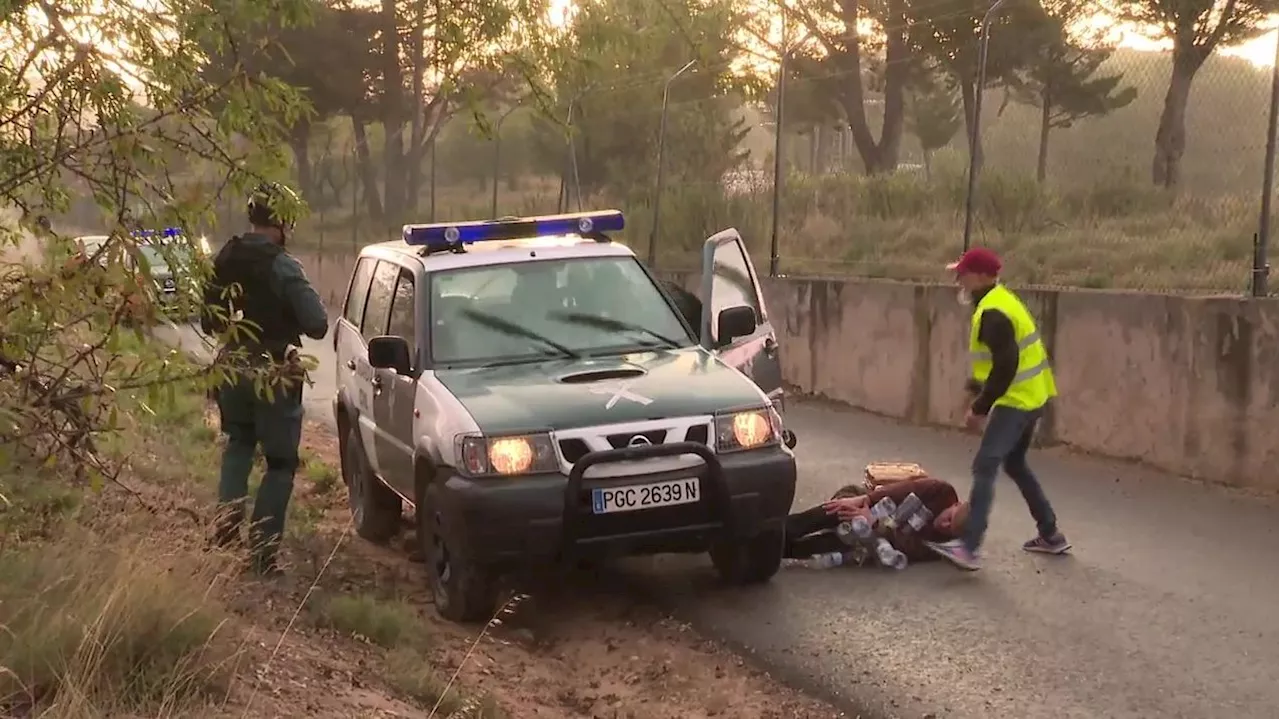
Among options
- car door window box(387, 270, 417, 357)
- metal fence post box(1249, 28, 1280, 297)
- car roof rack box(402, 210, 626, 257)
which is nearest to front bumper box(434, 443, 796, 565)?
car door window box(387, 270, 417, 357)

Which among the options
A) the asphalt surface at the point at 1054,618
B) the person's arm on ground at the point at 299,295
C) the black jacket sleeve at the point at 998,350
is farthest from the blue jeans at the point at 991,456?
the person's arm on ground at the point at 299,295

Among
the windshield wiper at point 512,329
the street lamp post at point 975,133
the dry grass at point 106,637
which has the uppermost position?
the street lamp post at point 975,133

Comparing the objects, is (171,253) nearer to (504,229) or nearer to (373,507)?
(504,229)

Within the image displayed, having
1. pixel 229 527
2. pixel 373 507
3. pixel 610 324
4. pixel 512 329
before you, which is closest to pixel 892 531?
pixel 610 324

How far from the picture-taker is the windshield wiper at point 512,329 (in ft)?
23.8

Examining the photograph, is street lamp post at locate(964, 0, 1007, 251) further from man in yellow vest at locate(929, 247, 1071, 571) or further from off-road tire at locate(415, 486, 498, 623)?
off-road tire at locate(415, 486, 498, 623)

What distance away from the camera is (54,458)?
14.2 ft

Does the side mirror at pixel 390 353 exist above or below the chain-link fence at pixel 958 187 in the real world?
below

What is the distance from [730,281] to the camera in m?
8.81

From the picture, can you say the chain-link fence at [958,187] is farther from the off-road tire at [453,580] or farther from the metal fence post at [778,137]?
the off-road tire at [453,580]

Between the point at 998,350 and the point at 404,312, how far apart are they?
3212mm

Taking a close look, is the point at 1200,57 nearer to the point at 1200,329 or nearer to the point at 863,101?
the point at 1200,329

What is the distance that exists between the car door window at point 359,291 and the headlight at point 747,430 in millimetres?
3244

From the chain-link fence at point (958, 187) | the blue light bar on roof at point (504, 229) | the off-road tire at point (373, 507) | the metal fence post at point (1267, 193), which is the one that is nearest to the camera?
the blue light bar on roof at point (504, 229)
